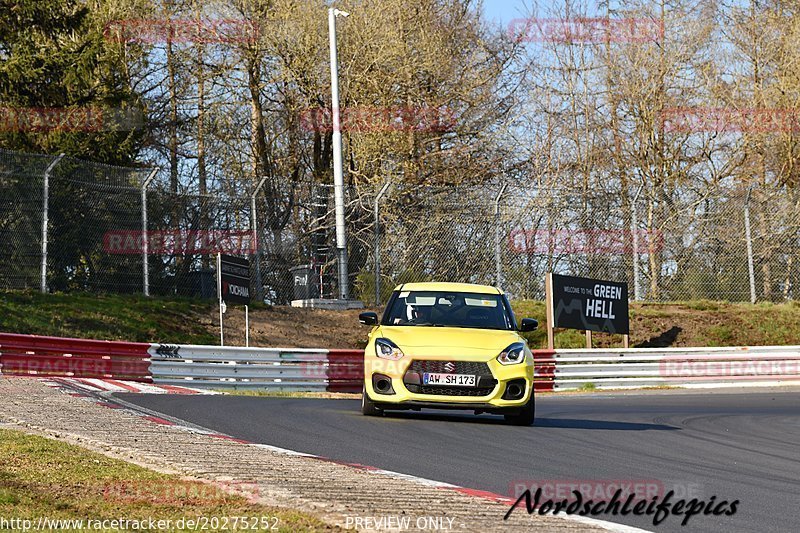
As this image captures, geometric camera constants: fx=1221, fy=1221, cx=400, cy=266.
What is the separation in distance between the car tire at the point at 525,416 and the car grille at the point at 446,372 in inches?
26.5

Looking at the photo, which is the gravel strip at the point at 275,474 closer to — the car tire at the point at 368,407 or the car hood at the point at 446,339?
the car tire at the point at 368,407

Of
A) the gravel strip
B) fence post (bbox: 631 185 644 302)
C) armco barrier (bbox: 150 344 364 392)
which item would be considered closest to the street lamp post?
armco barrier (bbox: 150 344 364 392)

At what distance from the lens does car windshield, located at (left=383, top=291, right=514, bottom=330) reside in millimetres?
13867

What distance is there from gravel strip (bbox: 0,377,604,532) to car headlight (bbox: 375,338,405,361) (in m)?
2.63

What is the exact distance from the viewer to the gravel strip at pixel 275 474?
21.7ft

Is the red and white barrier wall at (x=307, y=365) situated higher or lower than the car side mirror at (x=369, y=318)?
lower

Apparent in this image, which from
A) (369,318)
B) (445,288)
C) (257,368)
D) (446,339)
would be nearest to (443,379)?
(446,339)

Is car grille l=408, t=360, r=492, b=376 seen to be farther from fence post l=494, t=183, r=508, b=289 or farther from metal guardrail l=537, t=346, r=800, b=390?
fence post l=494, t=183, r=508, b=289

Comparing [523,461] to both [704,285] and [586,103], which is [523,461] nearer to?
[704,285]

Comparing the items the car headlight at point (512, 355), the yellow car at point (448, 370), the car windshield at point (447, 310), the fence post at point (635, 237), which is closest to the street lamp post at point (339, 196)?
the fence post at point (635, 237)

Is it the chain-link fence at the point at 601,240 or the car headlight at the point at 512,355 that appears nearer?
the car headlight at the point at 512,355

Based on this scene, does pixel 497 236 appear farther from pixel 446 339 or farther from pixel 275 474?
pixel 275 474

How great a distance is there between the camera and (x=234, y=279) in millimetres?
22172

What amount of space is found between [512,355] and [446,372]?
795mm
